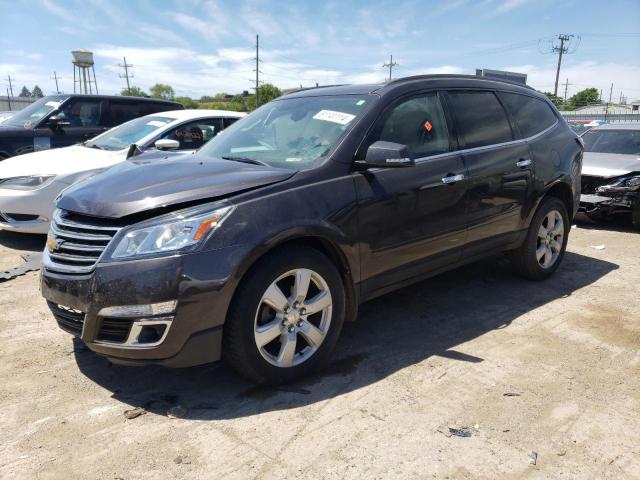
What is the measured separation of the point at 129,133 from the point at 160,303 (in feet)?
16.9

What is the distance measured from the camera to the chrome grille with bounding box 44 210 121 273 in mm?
2697

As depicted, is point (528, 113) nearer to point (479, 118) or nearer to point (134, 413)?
point (479, 118)

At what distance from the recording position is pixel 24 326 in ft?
12.6

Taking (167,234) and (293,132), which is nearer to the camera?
(167,234)

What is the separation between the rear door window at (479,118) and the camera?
4.01 m

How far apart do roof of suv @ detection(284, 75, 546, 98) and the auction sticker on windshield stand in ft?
0.87

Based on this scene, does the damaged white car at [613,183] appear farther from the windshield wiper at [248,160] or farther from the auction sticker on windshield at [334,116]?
the windshield wiper at [248,160]

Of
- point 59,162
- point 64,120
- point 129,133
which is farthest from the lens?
point 64,120

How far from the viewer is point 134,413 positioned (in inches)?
108

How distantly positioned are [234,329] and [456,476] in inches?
49.7

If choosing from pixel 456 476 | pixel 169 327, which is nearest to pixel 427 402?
pixel 456 476

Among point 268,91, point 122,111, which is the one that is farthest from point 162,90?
point 122,111

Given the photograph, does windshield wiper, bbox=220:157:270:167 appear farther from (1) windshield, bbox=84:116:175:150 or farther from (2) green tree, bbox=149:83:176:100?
(2) green tree, bbox=149:83:176:100

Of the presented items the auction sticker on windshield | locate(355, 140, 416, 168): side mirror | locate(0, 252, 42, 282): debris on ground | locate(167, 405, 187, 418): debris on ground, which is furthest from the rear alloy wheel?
locate(0, 252, 42, 282): debris on ground
